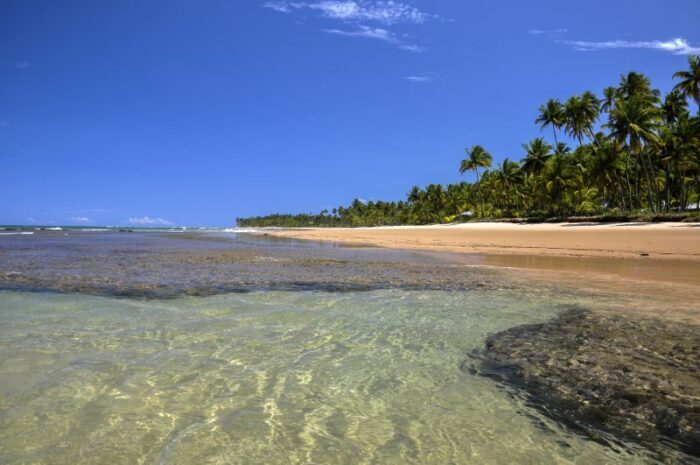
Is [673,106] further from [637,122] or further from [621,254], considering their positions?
[621,254]

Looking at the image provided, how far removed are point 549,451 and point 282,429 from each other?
1531mm

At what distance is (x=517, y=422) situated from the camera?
269cm

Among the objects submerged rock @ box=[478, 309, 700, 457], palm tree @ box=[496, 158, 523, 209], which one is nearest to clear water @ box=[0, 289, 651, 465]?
submerged rock @ box=[478, 309, 700, 457]

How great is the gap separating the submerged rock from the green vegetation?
1381 inches

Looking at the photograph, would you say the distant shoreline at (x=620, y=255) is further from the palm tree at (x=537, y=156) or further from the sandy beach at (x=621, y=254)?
the palm tree at (x=537, y=156)

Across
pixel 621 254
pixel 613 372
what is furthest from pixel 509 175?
pixel 613 372

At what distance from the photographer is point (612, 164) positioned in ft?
155

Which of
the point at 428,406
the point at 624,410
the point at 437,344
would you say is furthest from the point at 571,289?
the point at 428,406

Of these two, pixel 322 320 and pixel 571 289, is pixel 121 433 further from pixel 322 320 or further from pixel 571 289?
pixel 571 289

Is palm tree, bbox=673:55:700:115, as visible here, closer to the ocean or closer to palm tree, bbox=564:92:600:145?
palm tree, bbox=564:92:600:145

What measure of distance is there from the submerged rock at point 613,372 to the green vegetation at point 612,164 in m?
35.1

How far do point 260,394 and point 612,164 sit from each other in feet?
176

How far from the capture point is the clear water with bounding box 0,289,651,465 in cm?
234

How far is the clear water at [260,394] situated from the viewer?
2336mm
